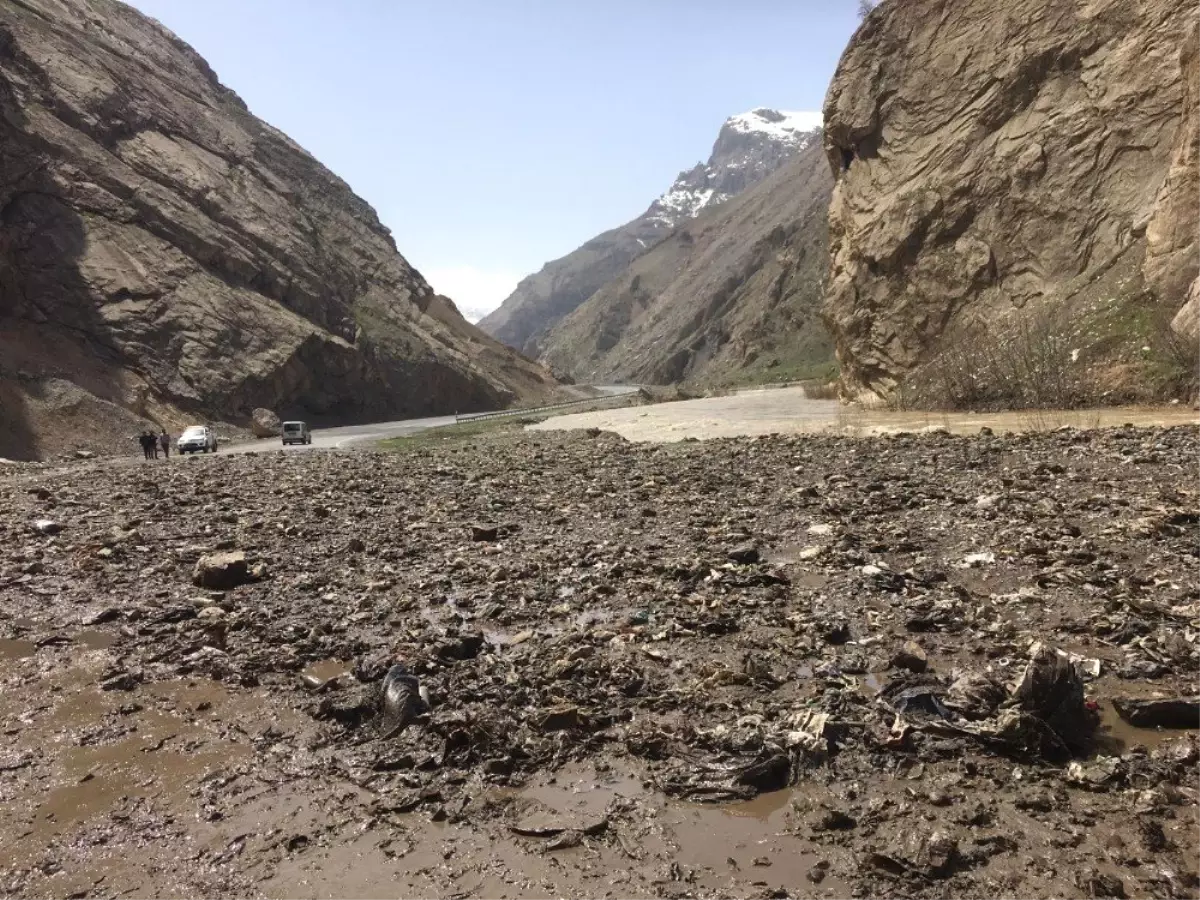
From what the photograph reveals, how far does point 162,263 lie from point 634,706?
55522mm

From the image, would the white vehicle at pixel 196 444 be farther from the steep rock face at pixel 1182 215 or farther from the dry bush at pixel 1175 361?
the steep rock face at pixel 1182 215

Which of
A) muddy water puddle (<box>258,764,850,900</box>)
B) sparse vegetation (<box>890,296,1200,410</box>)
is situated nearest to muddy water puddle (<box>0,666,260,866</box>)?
muddy water puddle (<box>258,764,850,900</box>)

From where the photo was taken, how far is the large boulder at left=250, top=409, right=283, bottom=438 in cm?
4959

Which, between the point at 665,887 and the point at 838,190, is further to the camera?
the point at 838,190

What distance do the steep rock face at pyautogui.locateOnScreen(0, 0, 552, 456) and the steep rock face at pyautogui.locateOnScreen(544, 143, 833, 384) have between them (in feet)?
144

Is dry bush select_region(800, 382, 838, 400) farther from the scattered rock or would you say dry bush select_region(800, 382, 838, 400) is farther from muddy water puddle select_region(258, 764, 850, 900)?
muddy water puddle select_region(258, 764, 850, 900)

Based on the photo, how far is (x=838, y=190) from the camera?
139 feet

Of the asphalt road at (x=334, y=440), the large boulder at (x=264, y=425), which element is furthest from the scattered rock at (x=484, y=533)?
the large boulder at (x=264, y=425)

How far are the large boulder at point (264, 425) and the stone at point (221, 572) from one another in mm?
42604

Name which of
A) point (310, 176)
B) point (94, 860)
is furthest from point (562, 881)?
point (310, 176)

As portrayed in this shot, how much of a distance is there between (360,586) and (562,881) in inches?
230

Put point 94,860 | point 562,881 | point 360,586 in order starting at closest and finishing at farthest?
point 562,881 < point 94,860 < point 360,586

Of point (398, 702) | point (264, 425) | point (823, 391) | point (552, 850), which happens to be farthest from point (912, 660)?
point (264, 425)

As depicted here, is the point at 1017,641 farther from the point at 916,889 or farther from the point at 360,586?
the point at 360,586
